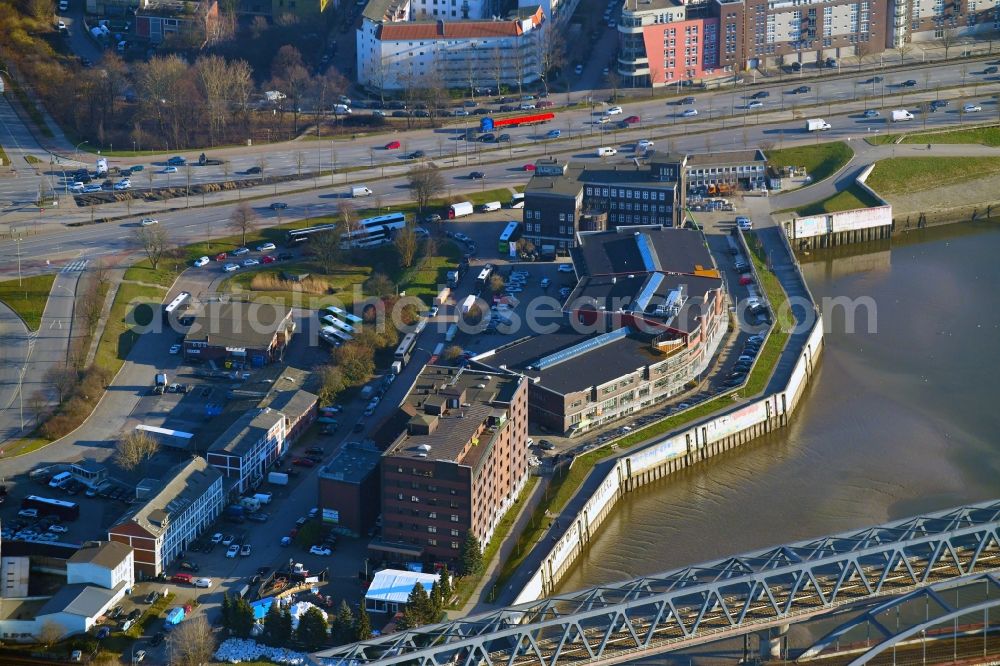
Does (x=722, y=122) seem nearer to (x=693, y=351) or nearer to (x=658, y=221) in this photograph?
(x=658, y=221)

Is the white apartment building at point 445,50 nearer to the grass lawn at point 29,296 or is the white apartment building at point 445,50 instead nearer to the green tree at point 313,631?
the grass lawn at point 29,296

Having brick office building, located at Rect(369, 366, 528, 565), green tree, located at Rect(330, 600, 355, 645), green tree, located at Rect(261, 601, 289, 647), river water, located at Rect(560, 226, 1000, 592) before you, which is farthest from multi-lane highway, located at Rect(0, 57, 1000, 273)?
green tree, located at Rect(330, 600, 355, 645)

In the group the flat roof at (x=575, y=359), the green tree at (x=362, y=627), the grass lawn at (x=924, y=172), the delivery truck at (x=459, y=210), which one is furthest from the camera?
the grass lawn at (x=924, y=172)

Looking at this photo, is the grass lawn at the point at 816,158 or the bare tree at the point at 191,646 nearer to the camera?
the bare tree at the point at 191,646

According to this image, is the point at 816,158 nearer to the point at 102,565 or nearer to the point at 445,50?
the point at 445,50

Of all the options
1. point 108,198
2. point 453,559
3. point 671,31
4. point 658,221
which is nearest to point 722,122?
point 671,31

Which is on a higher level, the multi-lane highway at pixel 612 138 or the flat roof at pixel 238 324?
the multi-lane highway at pixel 612 138

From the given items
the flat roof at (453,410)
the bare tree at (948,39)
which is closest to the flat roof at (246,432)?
the flat roof at (453,410)
